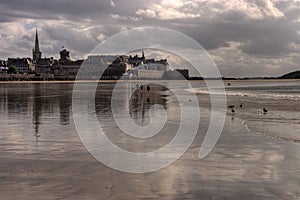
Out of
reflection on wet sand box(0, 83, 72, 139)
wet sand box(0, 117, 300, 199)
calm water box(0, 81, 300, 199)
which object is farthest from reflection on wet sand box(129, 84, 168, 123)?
wet sand box(0, 117, 300, 199)

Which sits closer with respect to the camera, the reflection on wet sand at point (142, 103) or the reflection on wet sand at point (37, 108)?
the reflection on wet sand at point (37, 108)

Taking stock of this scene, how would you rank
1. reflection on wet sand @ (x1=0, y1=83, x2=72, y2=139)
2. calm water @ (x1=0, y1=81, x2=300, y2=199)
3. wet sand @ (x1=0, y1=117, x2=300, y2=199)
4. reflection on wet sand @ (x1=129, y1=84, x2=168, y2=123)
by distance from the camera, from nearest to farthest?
1. wet sand @ (x1=0, y1=117, x2=300, y2=199)
2. calm water @ (x1=0, y1=81, x2=300, y2=199)
3. reflection on wet sand @ (x1=0, y1=83, x2=72, y2=139)
4. reflection on wet sand @ (x1=129, y1=84, x2=168, y2=123)

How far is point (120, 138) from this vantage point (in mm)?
14930

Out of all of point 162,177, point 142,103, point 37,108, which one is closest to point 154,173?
point 162,177

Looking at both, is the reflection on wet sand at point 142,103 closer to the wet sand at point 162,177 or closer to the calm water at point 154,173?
the calm water at point 154,173

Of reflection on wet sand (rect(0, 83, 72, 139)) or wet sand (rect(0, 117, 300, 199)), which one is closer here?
wet sand (rect(0, 117, 300, 199))

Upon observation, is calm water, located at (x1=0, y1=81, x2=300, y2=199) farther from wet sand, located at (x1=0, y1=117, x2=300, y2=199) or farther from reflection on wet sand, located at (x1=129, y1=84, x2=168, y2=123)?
reflection on wet sand, located at (x1=129, y1=84, x2=168, y2=123)

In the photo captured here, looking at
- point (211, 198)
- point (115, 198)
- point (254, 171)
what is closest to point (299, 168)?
point (254, 171)

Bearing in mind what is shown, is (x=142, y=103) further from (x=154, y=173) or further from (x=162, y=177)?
(x=162, y=177)

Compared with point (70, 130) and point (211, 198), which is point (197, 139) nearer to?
point (70, 130)

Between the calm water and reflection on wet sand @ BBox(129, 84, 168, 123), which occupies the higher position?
reflection on wet sand @ BBox(129, 84, 168, 123)

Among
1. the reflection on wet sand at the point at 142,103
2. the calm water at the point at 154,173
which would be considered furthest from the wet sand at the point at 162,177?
the reflection on wet sand at the point at 142,103

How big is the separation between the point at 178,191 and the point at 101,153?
4.44 meters

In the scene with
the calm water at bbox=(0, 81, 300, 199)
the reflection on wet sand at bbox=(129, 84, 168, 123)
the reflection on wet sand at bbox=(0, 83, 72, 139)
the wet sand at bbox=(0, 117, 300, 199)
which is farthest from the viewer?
the reflection on wet sand at bbox=(129, 84, 168, 123)
